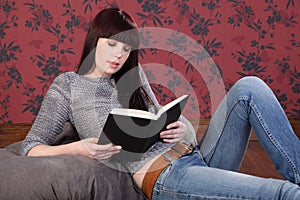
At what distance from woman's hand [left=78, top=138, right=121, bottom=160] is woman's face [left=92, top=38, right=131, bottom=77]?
0.37 m

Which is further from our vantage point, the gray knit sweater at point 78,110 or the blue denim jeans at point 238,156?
the gray knit sweater at point 78,110

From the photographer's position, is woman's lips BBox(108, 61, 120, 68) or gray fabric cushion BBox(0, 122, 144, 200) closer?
gray fabric cushion BBox(0, 122, 144, 200)

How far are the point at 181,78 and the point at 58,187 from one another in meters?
2.25

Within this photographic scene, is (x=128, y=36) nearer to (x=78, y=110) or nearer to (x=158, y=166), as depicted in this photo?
(x=78, y=110)

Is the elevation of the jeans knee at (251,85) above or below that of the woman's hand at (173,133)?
above

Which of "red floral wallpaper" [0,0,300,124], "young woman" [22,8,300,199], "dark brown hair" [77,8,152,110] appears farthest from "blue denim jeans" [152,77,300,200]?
"red floral wallpaper" [0,0,300,124]

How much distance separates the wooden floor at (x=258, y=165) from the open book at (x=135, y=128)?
1.27 meters

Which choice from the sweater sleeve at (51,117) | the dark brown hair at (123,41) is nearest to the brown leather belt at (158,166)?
the dark brown hair at (123,41)

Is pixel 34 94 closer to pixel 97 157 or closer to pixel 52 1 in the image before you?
pixel 52 1

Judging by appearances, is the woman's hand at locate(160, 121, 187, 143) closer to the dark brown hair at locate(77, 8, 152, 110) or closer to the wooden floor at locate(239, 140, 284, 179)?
the dark brown hair at locate(77, 8, 152, 110)

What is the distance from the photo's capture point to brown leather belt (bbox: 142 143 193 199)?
1462 millimetres

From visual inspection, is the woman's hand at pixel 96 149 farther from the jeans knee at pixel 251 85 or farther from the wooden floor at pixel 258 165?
the wooden floor at pixel 258 165

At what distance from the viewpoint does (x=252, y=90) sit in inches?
62.6

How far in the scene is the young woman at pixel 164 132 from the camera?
4.57 ft
